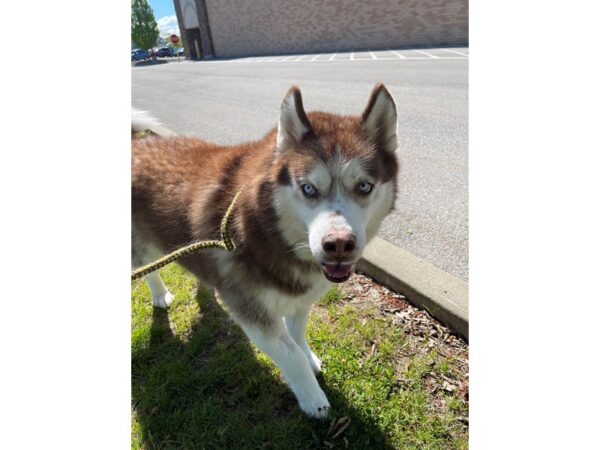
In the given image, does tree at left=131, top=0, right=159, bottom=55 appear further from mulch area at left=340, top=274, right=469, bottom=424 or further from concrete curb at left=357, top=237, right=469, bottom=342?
mulch area at left=340, top=274, right=469, bottom=424

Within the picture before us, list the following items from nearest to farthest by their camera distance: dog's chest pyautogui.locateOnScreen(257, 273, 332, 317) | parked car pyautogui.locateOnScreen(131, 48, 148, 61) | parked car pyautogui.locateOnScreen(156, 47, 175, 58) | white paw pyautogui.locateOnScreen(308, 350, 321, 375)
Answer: dog's chest pyautogui.locateOnScreen(257, 273, 332, 317) < white paw pyautogui.locateOnScreen(308, 350, 321, 375) < parked car pyautogui.locateOnScreen(131, 48, 148, 61) < parked car pyautogui.locateOnScreen(156, 47, 175, 58)

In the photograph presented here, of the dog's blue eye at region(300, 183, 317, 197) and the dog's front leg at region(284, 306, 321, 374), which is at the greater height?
the dog's blue eye at region(300, 183, 317, 197)

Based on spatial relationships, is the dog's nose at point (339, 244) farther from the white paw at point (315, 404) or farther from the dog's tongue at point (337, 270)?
the white paw at point (315, 404)

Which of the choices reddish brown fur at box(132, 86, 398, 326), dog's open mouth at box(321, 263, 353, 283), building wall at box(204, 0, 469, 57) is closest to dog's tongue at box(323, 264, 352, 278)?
dog's open mouth at box(321, 263, 353, 283)

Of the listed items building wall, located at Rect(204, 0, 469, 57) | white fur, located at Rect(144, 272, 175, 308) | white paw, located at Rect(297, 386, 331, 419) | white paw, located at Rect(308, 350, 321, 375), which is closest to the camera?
white paw, located at Rect(297, 386, 331, 419)

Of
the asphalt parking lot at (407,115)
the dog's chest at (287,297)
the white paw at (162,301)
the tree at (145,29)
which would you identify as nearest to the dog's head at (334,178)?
the dog's chest at (287,297)

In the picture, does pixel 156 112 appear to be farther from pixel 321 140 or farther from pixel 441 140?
pixel 321 140

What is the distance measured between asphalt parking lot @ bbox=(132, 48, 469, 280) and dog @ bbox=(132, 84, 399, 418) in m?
1.50

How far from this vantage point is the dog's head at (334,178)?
4.89ft

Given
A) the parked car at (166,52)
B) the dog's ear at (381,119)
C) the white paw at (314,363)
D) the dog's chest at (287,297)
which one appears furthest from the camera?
the parked car at (166,52)

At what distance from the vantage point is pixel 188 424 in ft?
6.59

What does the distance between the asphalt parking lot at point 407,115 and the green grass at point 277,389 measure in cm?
96

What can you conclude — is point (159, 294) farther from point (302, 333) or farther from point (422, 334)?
point (422, 334)

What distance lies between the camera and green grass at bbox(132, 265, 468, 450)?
6.25 feet
